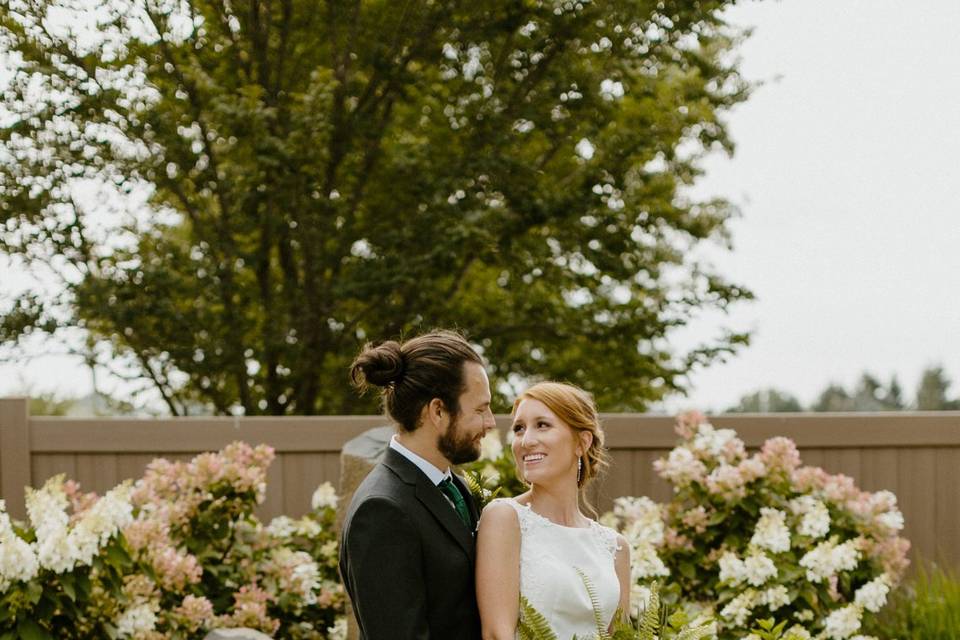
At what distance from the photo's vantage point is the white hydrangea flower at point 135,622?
5.39 metres

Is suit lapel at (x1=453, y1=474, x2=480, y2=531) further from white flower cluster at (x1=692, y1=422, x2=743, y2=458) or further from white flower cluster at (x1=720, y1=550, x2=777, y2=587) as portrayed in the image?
white flower cluster at (x1=692, y1=422, x2=743, y2=458)

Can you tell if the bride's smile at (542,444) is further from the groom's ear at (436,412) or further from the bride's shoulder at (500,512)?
the groom's ear at (436,412)

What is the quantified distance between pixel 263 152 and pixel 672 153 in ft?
12.5

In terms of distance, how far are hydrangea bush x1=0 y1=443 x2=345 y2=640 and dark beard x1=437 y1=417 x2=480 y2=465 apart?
2.59 meters

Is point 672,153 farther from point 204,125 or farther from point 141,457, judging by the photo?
point 141,457

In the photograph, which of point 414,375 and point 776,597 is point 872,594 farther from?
point 414,375

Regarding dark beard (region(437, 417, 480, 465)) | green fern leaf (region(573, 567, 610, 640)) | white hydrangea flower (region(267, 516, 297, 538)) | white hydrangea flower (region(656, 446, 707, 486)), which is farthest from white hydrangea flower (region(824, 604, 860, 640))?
dark beard (region(437, 417, 480, 465))

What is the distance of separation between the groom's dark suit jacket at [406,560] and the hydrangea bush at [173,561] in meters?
2.47

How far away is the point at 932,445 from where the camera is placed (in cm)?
781

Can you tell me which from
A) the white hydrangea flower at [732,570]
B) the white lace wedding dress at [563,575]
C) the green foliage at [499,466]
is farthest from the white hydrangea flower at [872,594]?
the white lace wedding dress at [563,575]

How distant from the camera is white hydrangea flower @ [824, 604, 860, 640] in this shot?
5.78 m

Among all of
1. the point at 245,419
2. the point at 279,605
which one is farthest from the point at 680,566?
the point at 245,419

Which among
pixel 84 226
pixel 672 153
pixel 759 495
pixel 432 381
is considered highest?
pixel 672 153

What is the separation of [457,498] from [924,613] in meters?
4.12
